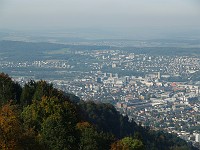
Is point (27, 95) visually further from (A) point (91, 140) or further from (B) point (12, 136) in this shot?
(B) point (12, 136)

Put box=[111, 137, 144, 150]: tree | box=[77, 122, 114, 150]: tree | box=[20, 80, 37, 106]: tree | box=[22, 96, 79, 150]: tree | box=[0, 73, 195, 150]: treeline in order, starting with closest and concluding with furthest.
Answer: box=[0, 73, 195, 150]: treeline < box=[22, 96, 79, 150]: tree < box=[77, 122, 114, 150]: tree < box=[111, 137, 144, 150]: tree < box=[20, 80, 37, 106]: tree

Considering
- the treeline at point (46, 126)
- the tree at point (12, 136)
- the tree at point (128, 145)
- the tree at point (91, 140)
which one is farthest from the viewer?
the tree at point (128, 145)

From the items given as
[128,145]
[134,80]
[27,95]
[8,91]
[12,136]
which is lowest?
[134,80]

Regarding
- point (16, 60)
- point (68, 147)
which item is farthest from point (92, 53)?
point (68, 147)

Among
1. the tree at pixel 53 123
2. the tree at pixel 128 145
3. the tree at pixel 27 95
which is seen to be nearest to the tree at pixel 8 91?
the tree at pixel 27 95

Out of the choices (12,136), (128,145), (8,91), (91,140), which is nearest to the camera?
(12,136)

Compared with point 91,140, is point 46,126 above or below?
above

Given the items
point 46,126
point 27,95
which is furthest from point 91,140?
point 27,95

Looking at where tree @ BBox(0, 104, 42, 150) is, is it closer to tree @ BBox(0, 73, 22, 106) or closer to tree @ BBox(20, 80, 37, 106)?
tree @ BBox(0, 73, 22, 106)

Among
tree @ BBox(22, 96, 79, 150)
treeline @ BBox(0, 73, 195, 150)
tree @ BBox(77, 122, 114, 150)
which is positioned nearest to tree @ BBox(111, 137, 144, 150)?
treeline @ BBox(0, 73, 195, 150)

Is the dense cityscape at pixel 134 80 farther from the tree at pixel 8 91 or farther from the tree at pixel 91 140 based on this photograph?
the tree at pixel 91 140
